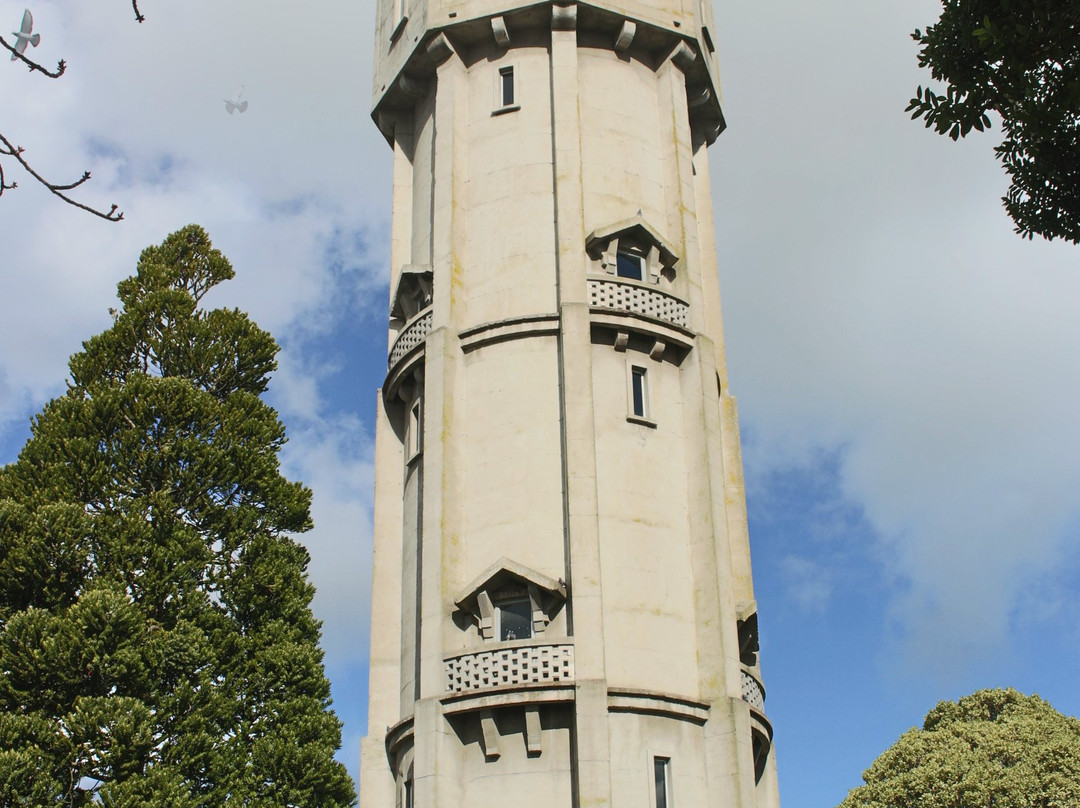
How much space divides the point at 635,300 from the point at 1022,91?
18774 mm

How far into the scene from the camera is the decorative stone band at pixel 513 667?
87.8 feet

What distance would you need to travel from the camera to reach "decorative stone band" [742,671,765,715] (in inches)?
1159

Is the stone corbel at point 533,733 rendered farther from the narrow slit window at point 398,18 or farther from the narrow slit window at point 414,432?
the narrow slit window at point 398,18

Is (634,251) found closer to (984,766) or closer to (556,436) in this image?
(556,436)

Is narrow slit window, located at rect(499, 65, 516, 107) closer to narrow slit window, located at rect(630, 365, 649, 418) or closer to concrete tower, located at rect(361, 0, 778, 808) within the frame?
concrete tower, located at rect(361, 0, 778, 808)

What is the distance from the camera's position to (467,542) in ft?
97.2

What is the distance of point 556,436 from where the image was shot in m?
30.0

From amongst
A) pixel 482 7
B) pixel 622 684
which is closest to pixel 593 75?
pixel 482 7

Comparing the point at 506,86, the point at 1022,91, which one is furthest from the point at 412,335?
the point at 1022,91

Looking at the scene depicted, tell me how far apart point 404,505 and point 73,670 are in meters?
8.89

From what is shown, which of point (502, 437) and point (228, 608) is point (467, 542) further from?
point (228, 608)

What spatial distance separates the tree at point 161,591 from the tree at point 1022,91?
22.8 metres

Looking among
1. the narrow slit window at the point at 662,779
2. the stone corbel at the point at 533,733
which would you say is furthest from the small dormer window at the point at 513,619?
the narrow slit window at the point at 662,779

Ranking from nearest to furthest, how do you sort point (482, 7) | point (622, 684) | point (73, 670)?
point (622, 684)
point (73, 670)
point (482, 7)
